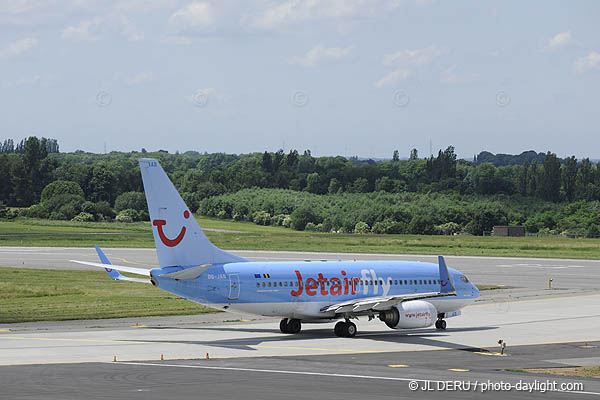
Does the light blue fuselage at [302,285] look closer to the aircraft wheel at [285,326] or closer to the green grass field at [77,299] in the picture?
the aircraft wheel at [285,326]

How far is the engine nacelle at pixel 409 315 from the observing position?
48219mm

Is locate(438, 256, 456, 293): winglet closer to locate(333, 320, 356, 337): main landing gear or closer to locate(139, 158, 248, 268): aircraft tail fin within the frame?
locate(333, 320, 356, 337): main landing gear

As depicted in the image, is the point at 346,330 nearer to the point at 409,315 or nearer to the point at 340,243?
the point at 409,315

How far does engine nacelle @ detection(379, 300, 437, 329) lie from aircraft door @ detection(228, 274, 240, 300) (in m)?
8.29

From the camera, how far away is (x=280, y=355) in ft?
137

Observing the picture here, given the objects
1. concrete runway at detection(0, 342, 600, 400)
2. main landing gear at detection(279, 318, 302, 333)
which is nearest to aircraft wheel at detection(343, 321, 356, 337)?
main landing gear at detection(279, 318, 302, 333)

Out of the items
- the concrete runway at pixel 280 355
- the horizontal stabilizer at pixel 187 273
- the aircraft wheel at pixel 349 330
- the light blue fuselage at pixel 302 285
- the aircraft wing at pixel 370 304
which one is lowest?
the concrete runway at pixel 280 355

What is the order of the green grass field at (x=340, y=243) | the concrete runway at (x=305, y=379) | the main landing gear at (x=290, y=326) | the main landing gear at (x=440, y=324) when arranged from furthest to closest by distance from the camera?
the green grass field at (x=340, y=243)
the main landing gear at (x=440, y=324)
the main landing gear at (x=290, y=326)
the concrete runway at (x=305, y=379)

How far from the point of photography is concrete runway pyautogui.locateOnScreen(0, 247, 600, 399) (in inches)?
1264

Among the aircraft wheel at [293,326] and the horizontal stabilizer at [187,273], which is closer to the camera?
the horizontal stabilizer at [187,273]

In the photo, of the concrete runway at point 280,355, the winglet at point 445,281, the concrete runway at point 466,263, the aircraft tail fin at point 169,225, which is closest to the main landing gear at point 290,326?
the concrete runway at point 280,355

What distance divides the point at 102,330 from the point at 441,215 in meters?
153

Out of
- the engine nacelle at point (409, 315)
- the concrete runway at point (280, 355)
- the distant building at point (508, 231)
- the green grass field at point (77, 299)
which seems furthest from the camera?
the distant building at point (508, 231)

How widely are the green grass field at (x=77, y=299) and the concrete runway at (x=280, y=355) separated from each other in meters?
3.08
